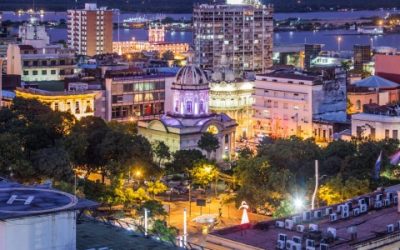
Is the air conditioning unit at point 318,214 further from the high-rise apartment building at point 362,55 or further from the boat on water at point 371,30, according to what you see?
the boat on water at point 371,30

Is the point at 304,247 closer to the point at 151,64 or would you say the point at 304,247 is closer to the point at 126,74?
the point at 126,74

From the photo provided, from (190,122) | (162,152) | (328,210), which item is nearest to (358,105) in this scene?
(190,122)

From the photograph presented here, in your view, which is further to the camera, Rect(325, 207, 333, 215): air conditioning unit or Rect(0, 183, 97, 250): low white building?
Rect(325, 207, 333, 215): air conditioning unit

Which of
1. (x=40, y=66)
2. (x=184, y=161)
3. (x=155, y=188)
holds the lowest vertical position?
(x=155, y=188)

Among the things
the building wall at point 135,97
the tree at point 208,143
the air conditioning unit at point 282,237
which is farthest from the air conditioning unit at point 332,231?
the building wall at point 135,97

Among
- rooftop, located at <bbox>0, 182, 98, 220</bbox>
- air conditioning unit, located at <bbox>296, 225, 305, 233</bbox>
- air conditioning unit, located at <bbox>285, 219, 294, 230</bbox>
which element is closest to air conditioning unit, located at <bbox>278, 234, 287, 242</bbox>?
air conditioning unit, located at <bbox>296, 225, 305, 233</bbox>

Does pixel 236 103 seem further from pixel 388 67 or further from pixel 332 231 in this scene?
pixel 332 231

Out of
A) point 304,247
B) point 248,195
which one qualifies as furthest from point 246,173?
point 304,247

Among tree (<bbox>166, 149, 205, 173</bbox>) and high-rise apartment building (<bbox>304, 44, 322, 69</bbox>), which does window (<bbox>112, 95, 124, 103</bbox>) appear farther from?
high-rise apartment building (<bbox>304, 44, 322, 69</bbox>)
